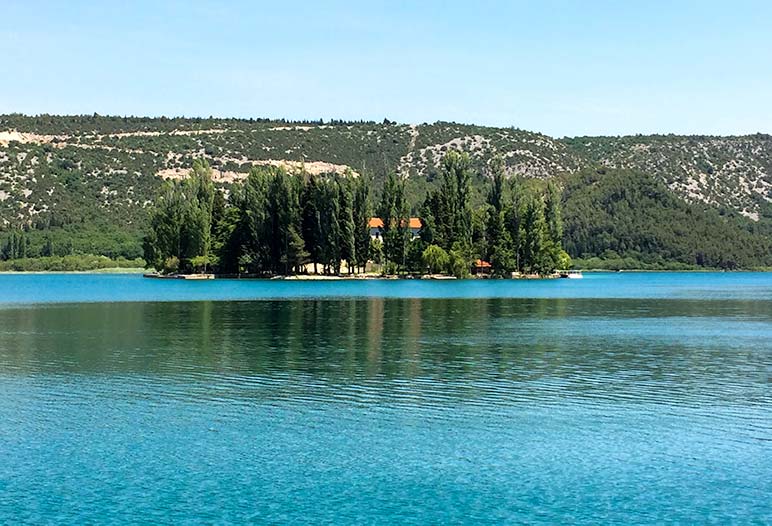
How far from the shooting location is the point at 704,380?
→ 28.9 m

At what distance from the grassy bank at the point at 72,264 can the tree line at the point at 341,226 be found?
34.9 meters

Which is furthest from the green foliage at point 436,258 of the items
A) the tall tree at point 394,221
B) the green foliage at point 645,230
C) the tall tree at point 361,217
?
the green foliage at point 645,230

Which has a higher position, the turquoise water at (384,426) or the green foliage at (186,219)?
the green foliage at (186,219)

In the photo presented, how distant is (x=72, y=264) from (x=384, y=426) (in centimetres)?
13465

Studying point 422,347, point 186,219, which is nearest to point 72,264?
point 186,219

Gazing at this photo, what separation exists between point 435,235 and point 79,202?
82.9 meters

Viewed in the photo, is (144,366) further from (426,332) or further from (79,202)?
(79,202)

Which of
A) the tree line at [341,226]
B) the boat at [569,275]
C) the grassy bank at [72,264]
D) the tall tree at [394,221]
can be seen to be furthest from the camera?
the grassy bank at [72,264]

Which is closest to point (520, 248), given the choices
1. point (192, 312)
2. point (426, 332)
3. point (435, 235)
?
point (435, 235)

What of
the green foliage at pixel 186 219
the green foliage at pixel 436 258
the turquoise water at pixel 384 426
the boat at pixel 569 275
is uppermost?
the green foliage at pixel 186 219

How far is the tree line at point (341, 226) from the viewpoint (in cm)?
10669

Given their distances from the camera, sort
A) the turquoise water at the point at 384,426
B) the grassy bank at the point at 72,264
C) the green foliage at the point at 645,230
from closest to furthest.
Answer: the turquoise water at the point at 384,426, the grassy bank at the point at 72,264, the green foliage at the point at 645,230

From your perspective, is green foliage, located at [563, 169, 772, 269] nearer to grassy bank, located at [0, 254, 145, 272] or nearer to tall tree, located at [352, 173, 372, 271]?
tall tree, located at [352, 173, 372, 271]

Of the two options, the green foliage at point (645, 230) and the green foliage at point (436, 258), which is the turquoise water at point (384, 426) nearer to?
the green foliage at point (436, 258)
